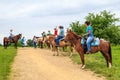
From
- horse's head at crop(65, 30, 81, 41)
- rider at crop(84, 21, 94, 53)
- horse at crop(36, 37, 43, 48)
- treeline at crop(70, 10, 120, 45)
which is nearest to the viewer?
rider at crop(84, 21, 94, 53)

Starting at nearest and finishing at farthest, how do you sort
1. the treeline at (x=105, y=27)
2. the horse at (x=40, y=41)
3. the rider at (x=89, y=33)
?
1. the rider at (x=89, y=33)
2. the horse at (x=40, y=41)
3. the treeline at (x=105, y=27)

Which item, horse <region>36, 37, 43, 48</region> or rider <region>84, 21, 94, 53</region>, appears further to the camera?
horse <region>36, 37, 43, 48</region>

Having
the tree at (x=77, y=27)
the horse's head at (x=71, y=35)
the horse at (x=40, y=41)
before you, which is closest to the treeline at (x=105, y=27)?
the tree at (x=77, y=27)

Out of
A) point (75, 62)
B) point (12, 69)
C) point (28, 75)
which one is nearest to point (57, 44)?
point (75, 62)

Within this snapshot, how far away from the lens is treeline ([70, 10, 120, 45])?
5932 cm

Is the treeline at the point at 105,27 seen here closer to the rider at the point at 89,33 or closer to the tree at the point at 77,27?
the tree at the point at 77,27

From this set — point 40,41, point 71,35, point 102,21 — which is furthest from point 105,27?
point 71,35

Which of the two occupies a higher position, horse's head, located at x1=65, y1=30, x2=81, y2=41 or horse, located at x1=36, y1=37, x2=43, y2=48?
horse's head, located at x1=65, y1=30, x2=81, y2=41

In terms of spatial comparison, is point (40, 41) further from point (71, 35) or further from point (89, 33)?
point (89, 33)

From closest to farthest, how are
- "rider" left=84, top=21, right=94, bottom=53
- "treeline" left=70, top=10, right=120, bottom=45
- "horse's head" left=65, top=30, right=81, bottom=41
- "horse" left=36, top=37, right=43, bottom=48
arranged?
"rider" left=84, top=21, right=94, bottom=53, "horse's head" left=65, top=30, right=81, bottom=41, "horse" left=36, top=37, right=43, bottom=48, "treeline" left=70, top=10, right=120, bottom=45

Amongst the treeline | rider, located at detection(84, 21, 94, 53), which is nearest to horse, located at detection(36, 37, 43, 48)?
the treeline

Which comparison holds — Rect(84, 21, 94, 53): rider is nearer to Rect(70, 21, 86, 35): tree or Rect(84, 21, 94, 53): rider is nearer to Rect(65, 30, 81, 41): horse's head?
Rect(65, 30, 81, 41): horse's head

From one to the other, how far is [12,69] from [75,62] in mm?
5624

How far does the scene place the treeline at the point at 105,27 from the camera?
195 feet
